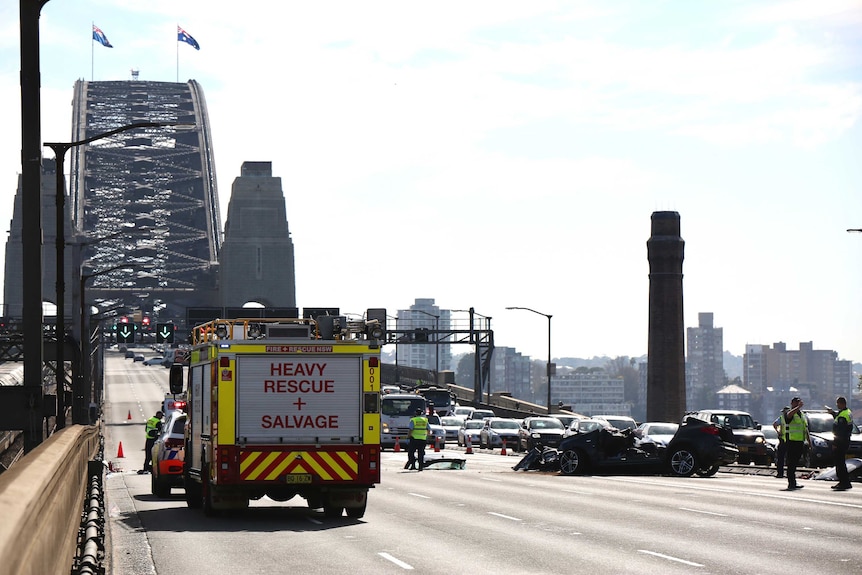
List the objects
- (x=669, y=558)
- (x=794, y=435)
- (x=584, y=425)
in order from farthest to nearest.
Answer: (x=584, y=425) < (x=794, y=435) < (x=669, y=558)

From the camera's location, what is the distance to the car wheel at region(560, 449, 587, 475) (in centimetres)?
3562

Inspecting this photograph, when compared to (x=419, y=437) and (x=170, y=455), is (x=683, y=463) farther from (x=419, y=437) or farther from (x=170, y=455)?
(x=170, y=455)

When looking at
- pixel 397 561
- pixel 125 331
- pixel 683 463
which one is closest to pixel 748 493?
pixel 683 463

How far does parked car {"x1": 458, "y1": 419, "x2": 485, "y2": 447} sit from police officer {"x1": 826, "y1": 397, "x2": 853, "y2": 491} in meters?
37.0

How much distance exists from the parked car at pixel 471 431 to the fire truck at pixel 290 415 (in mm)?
43080

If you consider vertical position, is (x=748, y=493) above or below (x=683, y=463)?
above

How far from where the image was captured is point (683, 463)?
3512 centimetres

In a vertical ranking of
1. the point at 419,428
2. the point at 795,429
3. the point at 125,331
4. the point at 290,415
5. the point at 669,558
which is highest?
the point at 125,331

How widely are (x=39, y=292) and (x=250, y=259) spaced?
168 m

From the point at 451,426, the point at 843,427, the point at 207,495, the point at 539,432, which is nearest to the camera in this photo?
the point at 207,495

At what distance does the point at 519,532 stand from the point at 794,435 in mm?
11516

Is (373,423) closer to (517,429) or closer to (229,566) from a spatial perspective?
(229,566)

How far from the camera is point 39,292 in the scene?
22234mm

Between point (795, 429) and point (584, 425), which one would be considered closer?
point (795, 429)
